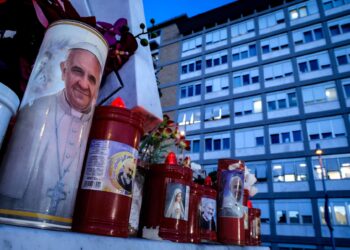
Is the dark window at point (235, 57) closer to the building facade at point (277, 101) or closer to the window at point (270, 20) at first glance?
the building facade at point (277, 101)

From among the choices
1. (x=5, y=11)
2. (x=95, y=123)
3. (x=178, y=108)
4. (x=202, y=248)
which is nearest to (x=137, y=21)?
(x=5, y=11)

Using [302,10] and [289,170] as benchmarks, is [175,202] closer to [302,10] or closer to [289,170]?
[289,170]

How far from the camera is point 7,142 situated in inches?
19.8

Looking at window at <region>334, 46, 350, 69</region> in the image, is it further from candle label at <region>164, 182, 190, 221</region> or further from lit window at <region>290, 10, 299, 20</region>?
candle label at <region>164, 182, 190, 221</region>

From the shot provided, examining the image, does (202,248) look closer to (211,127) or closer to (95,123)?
(95,123)

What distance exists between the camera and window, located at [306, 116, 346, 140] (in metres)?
11.7

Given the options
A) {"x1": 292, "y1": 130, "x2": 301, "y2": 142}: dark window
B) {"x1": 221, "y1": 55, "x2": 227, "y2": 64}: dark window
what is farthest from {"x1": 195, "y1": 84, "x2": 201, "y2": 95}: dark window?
{"x1": 292, "y1": 130, "x2": 301, "y2": 142}: dark window

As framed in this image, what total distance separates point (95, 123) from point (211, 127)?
563 inches

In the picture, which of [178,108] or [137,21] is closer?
[137,21]

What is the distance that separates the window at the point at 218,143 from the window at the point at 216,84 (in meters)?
2.92

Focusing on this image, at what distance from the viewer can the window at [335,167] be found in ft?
36.4

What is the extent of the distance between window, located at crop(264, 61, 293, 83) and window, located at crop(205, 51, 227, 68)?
2.71 metres

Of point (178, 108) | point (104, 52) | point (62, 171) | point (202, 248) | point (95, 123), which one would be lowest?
point (202, 248)

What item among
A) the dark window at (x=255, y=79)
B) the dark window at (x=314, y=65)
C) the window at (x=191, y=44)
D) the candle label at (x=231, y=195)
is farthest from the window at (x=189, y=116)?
the candle label at (x=231, y=195)
